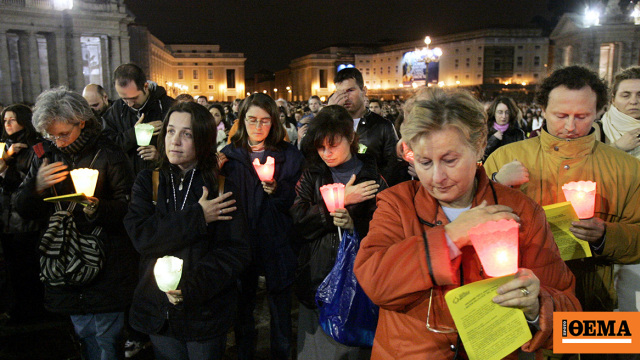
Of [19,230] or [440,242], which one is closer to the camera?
[440,242]

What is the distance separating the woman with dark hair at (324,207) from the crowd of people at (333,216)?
0.01 m

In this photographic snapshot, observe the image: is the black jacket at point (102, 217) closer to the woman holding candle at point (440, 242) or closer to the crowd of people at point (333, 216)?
the crowd of people at point (333, 216)

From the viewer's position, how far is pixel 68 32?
41969 millimetres

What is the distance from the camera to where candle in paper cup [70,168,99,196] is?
2.98m

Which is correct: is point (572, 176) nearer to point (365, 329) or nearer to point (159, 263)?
point (365, 329)

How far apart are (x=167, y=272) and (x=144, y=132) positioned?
2.11 meters

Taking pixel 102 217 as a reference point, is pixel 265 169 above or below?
above

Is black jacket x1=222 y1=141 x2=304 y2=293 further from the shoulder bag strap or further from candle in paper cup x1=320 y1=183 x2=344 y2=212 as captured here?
candle in paper cup x1=320 y1=183 x2=344 y2=212

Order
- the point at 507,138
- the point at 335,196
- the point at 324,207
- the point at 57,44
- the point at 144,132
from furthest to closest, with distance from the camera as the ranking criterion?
the point at 57,44, the point at 507,138, the point at 144,132, the point at 324,207, the point at 335,196

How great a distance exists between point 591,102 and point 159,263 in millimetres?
2558

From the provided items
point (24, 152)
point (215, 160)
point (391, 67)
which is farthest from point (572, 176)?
point (391, 67)

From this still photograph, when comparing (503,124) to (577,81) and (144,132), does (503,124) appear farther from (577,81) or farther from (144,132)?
(144,132)

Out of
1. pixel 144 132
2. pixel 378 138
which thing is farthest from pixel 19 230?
pixel 378 138

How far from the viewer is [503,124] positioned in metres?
Result: 6.79
